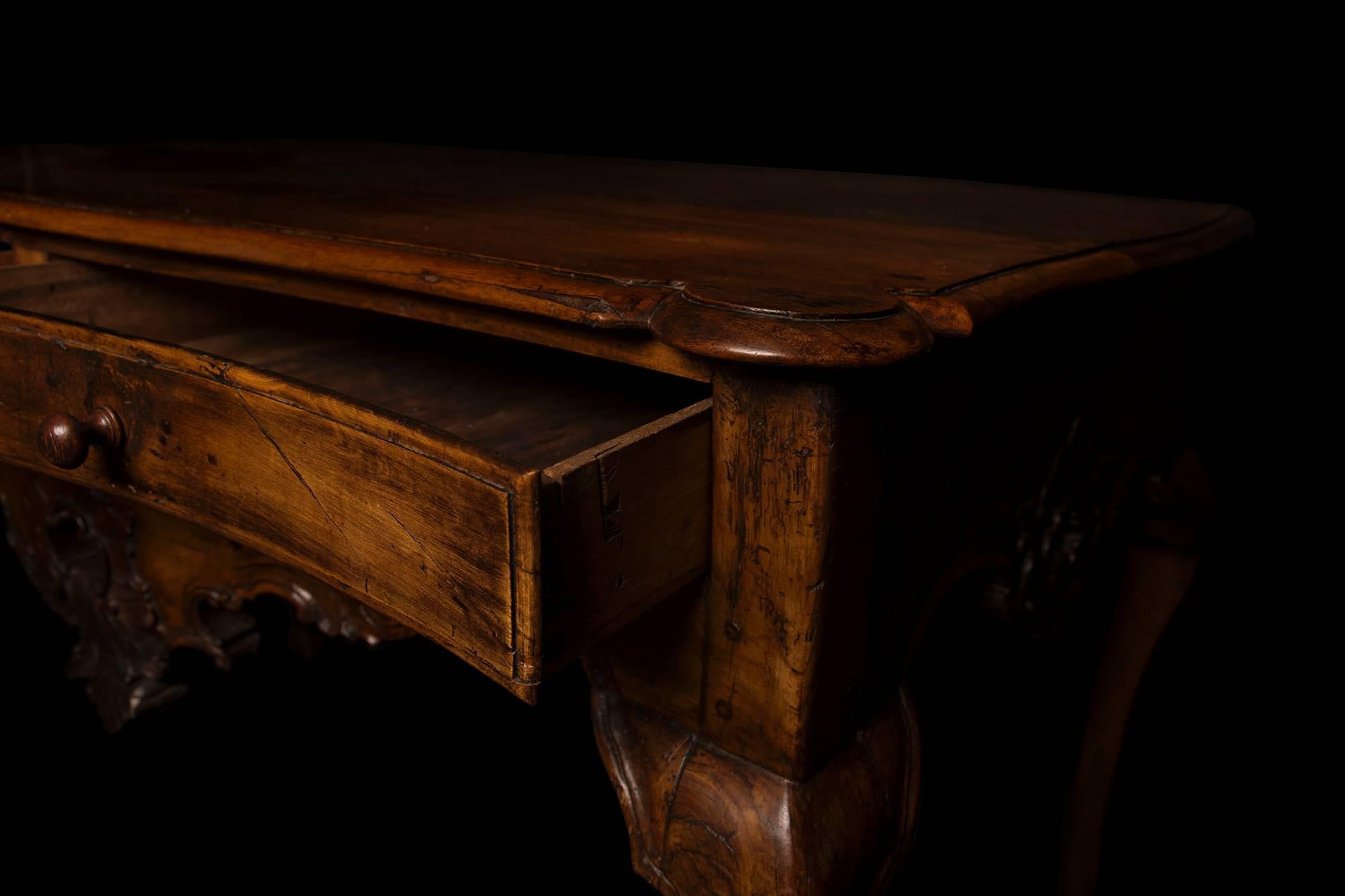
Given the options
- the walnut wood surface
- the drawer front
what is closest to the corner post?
the walnut wood surface

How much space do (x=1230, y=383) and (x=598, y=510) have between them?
0.98 meters

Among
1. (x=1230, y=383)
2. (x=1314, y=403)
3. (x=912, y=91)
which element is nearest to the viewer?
(x=1230, y=383)

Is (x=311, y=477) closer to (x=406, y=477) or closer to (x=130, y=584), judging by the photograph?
(x=406, y=477)

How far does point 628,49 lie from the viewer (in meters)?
1.92

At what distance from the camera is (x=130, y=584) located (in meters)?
1.22

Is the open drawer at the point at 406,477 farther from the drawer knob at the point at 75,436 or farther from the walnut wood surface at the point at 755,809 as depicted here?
the walnut wood surface at the point at 755,809

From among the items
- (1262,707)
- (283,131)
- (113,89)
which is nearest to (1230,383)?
(1262,707)

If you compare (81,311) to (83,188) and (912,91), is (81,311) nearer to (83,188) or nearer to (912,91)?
(83,188)

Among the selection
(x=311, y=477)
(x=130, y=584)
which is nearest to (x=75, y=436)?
(x=311, y=477)

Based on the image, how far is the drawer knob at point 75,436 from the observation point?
63 cm

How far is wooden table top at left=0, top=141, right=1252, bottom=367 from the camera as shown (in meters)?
0.56

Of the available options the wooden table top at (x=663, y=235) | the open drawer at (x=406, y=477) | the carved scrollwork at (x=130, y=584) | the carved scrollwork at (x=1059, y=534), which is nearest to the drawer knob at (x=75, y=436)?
the open drawer at (x=406, y=477)

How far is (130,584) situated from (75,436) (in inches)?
25.6

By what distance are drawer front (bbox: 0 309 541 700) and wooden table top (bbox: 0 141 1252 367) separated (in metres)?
0.13
